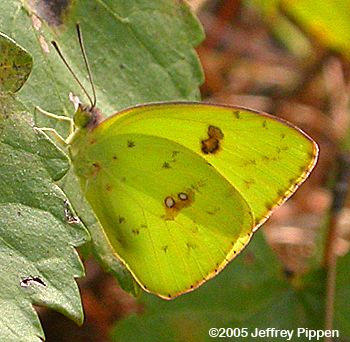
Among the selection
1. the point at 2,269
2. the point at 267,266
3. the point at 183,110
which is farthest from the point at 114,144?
the point at 267,266

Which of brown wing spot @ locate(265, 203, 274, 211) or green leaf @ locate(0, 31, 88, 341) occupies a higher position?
green leaf @ locate(0, 31, 88, 341)

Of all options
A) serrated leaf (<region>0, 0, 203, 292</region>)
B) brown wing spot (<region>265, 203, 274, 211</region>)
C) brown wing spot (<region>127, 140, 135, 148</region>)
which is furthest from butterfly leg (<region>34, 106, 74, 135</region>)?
brown wing spot (<region>265, 203, 274, 211</region>)

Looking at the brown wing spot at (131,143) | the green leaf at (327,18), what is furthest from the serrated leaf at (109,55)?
the green leaf at (327,18)

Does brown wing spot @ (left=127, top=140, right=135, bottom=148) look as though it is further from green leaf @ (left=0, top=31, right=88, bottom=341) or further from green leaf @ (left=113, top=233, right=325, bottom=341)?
green leaf @ (left=113, top=233, right=325, bottom=341)

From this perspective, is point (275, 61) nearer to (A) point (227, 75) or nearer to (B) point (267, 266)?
(A) point (227, 75)

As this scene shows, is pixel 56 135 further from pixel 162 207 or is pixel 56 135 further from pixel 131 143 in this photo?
pixel 162 207

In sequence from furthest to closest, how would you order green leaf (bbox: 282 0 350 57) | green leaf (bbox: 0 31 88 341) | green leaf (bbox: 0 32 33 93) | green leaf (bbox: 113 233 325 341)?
green leaf (bbox: 282 0 350 57) < green leaf (bbox: 113 233 325 341) < green leaf (bbox: 0 32 33 93) < green leaf (bbox: 0 31 88 341)
